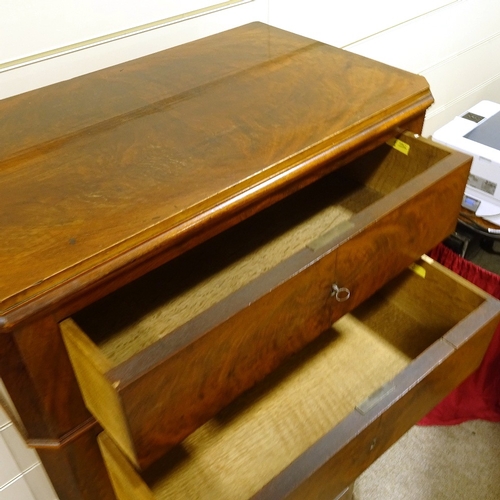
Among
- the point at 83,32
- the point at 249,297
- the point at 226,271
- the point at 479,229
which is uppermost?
the point at 83,32

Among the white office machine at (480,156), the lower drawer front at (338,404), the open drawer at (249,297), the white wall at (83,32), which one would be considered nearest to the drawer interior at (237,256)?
the open drawer at (249,297)

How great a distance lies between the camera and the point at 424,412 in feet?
2.34

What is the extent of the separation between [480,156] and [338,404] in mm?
708

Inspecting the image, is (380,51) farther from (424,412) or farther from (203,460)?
(203,460)

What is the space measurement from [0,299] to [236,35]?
1.90 ft

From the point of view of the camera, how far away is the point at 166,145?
59cm

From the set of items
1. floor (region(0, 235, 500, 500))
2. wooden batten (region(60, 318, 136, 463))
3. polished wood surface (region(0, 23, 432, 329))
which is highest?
polished wood surface (region(0, 23, 432, 329))

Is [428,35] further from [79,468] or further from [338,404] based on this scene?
[79,468]

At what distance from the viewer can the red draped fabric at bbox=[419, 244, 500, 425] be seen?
1.13m

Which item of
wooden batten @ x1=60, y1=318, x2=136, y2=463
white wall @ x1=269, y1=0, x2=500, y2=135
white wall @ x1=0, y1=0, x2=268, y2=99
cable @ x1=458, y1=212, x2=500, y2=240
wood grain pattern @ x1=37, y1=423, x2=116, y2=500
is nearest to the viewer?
wooden batten @ x1=60, y1=318, x2=136, y2=463

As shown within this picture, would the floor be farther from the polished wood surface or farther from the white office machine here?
the polished wood surface

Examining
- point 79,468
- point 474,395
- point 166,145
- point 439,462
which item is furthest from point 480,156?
point 79,468

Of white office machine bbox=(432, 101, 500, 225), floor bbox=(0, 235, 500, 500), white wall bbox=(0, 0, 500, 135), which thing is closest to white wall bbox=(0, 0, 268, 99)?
white wall bbox=(0, 0, 500, 135)

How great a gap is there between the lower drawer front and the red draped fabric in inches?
12.4
